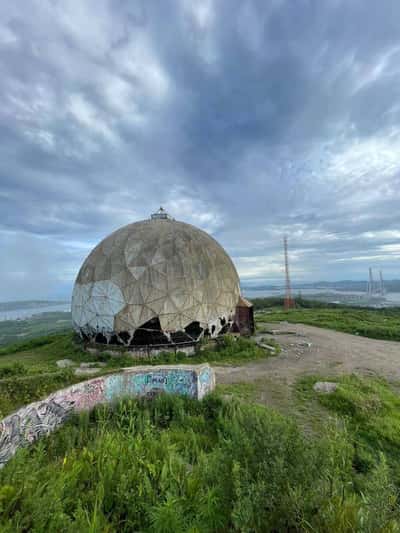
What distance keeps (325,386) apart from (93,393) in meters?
7.11

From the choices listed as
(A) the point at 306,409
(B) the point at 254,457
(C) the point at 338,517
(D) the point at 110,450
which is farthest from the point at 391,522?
(A) the point at 306,409

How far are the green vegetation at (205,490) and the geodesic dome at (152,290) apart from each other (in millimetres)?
8365

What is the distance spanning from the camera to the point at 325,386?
8.59 meters

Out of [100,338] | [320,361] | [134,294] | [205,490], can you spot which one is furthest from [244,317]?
[205,490]

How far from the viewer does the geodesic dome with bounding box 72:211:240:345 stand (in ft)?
43.8

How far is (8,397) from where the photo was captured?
6043mm

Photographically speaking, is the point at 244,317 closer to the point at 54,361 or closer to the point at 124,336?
the point at 124,336

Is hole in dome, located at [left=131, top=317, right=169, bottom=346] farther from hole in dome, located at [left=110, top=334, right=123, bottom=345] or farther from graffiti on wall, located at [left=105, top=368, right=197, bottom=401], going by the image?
graffiti on wall, located at [left=105, top=368, right=197, bottom=401]

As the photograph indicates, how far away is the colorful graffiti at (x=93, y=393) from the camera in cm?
544

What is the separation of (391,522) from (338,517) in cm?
46

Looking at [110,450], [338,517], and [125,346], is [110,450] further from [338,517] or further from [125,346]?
[125,346]

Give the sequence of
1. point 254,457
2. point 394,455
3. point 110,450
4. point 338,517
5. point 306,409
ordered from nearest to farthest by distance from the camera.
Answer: point 338,517 < point 254,457 < point 110,450 < point 394,455 < point 306,409

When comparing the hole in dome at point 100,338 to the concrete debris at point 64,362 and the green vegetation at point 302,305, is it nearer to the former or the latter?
the concrete debris at point 64,362

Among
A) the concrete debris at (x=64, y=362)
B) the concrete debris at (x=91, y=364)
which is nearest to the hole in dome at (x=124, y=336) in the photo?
the concrete debris at (x=91, y=364)
